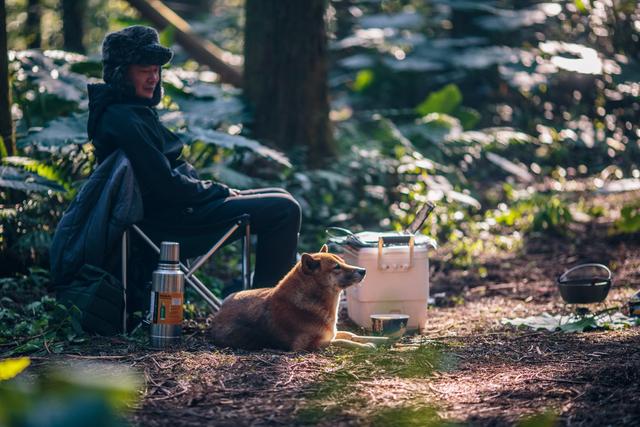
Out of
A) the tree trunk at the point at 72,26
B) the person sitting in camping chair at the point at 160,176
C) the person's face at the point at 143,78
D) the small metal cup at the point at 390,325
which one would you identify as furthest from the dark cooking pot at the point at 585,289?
the tree trunk at the point at 72,26

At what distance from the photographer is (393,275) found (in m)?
5.76

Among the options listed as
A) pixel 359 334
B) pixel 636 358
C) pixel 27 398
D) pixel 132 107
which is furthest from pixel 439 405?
pixel 132 107

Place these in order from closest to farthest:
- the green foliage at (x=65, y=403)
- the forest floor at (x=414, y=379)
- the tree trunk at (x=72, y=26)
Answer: the green foliage at (x=65, y=403), the forest floor at (x=414, y=379), the tree trunk at (x=72, y=26)

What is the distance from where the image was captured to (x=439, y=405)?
3.68 m

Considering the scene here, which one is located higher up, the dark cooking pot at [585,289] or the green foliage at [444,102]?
the green foliage at [444,102]

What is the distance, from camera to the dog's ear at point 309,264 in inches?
201

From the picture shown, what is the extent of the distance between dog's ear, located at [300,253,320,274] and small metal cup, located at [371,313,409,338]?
657 mm

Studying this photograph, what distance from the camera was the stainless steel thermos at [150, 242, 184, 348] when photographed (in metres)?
5.11

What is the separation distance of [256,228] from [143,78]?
1.25 meters

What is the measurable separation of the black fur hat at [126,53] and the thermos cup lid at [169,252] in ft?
3.65

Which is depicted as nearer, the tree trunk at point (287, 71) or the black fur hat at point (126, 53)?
the black fur hat at point (126, 53)

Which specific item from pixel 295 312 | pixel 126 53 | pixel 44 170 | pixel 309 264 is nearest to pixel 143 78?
pixel 126 53

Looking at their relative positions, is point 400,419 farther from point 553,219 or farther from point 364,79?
point 364,79

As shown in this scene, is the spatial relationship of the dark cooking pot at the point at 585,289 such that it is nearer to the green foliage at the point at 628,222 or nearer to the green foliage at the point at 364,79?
the green foliage at the point at 628,222
